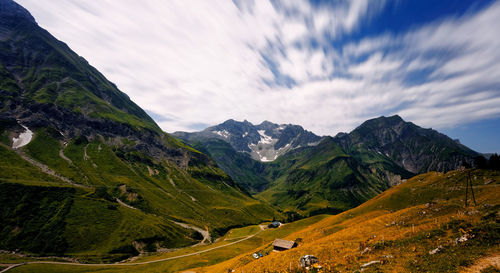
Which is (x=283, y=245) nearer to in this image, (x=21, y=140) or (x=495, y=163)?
(x=495, y=163)

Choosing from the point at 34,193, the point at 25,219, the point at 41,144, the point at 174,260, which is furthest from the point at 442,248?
the point at 41,144

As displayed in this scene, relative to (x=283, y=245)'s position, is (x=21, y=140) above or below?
above

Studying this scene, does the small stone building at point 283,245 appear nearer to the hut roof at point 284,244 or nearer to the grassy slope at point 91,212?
the hut roof at point 284,244

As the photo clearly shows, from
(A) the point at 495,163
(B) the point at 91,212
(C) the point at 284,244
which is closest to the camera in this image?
(C) the point at 284,244

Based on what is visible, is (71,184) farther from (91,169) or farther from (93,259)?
(93,259)

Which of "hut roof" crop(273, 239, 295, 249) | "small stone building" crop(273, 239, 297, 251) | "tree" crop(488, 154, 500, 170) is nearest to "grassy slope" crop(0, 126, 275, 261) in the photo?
"small stone building" crop(273, 239, 297, 251)

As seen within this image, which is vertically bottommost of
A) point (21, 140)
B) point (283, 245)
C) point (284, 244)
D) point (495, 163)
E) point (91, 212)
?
point (91, 212)

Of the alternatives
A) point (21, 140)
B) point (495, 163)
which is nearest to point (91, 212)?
point (21, 140)

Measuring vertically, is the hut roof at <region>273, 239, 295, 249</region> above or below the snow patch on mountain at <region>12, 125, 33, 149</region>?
below

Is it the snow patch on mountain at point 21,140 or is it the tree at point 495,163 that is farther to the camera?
the snow patch on mountain at point 21,140

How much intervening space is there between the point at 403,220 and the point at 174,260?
110 metres

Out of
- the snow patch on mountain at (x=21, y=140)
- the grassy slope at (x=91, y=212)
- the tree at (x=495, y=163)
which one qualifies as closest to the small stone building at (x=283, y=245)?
the tree at (x=495, y=163)

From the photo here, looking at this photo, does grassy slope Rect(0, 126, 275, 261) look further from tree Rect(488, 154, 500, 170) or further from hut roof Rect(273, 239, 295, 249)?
tree Rect(488, 154, 500, 170)

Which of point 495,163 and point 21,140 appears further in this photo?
point 21,140
